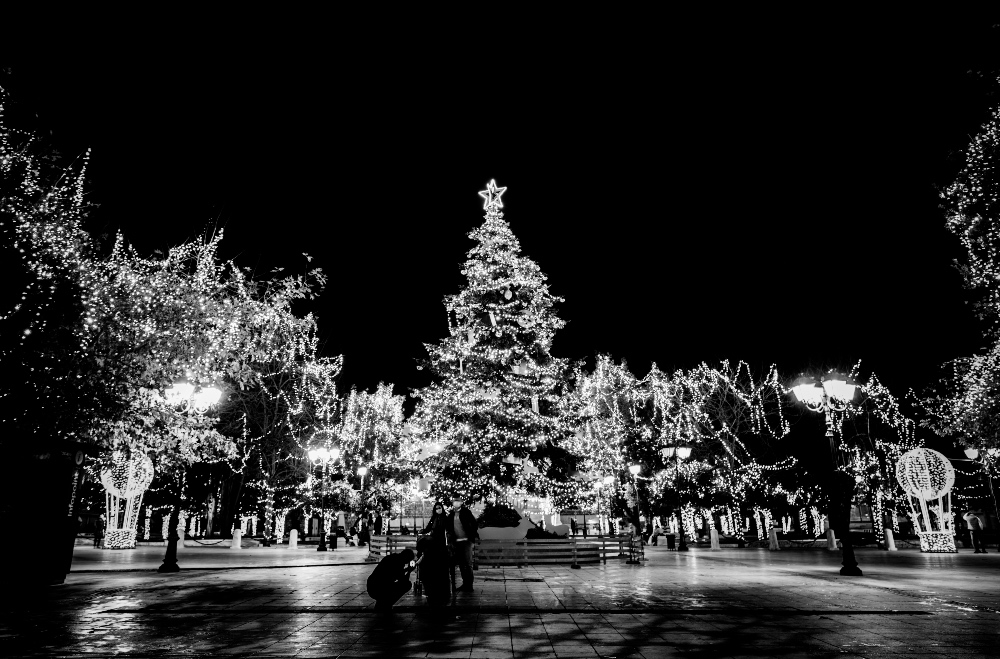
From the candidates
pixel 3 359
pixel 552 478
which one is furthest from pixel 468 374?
pixel 3 359

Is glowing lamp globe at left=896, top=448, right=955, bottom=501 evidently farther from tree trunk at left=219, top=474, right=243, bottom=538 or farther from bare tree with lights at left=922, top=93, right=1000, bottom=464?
tree trunk at left=219, top=474, right=243, bottom=538

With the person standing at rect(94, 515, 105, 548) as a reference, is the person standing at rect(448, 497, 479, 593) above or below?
above

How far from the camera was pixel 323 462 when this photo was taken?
34.5 meters

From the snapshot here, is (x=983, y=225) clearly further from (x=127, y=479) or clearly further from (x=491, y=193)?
(x=127, y=479)

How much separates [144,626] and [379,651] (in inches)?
140

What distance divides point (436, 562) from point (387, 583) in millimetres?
1099

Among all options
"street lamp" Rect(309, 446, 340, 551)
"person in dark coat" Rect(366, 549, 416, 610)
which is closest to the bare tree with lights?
"person in dark coat" Rect(366, 549, 416, 610)

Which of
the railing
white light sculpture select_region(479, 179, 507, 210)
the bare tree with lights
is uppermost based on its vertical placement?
white light sculpture select_region(479, 179, 507, 210)

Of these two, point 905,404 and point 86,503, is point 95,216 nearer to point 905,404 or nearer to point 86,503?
point 86,503

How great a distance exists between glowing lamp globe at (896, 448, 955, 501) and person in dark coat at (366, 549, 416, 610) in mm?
23278

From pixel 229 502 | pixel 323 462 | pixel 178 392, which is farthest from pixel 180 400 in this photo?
pixel 229 502

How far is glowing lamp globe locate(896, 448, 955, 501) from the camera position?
81.5ft

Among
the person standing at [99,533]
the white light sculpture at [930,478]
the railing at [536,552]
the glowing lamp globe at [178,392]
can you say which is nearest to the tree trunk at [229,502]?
the person standing at [99,533]

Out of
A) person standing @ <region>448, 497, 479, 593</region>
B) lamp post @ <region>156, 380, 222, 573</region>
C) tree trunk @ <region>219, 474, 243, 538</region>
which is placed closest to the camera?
person standing @ <region>448, 497, 479, 593</region>
